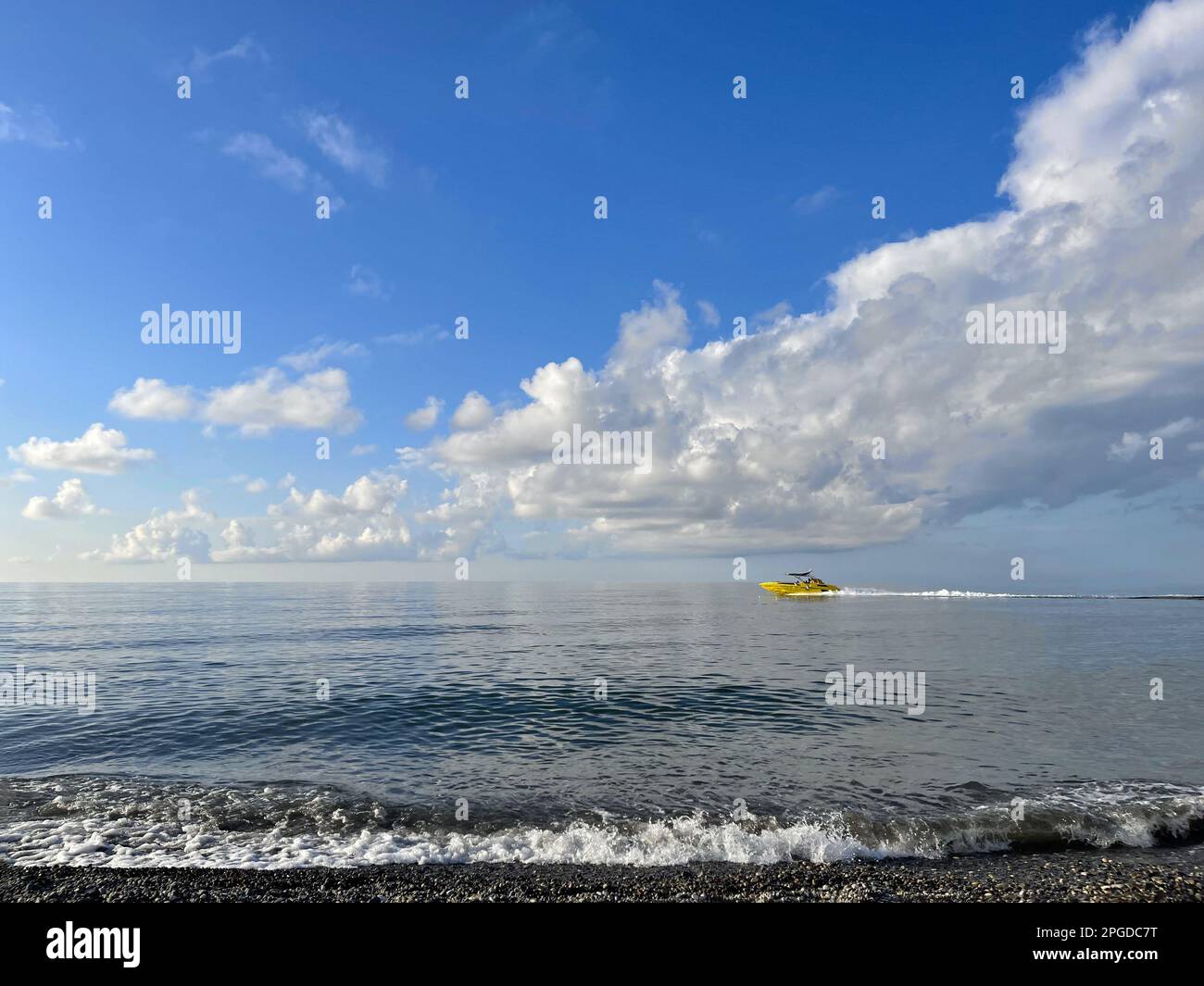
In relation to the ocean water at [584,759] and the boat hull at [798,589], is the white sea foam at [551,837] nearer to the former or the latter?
the ocean water at [584,759]

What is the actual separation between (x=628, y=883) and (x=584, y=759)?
10.00 metres

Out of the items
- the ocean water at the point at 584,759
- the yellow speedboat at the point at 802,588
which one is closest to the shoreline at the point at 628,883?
the ocean water at the point at 584,759

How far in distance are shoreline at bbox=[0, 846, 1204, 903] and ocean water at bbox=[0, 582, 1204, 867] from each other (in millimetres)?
1136

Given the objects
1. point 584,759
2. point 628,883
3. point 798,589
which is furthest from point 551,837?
point 798,589

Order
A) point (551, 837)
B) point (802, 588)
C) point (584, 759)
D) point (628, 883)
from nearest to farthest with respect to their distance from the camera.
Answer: point (628, 883) → point (551, 837) → point (584, 759) → point (802, 588)

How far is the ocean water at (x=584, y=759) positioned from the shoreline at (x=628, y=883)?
1136 mm

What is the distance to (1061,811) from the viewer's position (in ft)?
53.8

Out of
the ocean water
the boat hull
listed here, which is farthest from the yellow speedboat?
the ocean water

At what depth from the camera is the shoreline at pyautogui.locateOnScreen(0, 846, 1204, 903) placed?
11.2 m

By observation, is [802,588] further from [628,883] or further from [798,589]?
[628,883]

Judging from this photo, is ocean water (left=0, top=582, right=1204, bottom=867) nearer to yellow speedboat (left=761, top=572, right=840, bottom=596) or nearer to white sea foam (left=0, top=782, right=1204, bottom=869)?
→ white sea foam (left=0, top=782, right=1204, bottom=869)

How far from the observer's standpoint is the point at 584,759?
71.3ft
